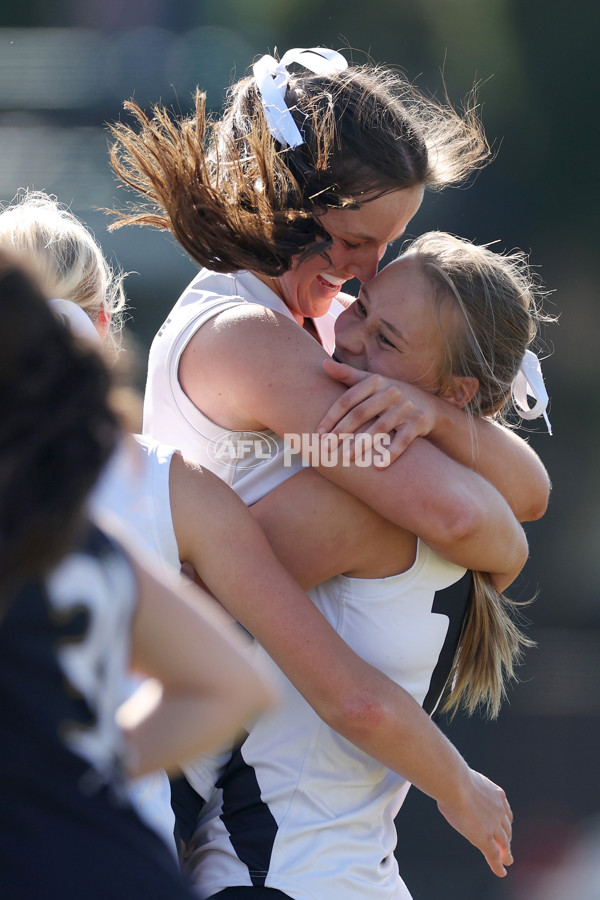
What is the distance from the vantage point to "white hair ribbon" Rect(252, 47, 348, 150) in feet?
5.11

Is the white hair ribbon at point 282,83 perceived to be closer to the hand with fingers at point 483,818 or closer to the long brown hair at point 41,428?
the long brown hair at point 41,428

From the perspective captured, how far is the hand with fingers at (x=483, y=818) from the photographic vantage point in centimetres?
145

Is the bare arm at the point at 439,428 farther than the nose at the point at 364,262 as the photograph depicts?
No

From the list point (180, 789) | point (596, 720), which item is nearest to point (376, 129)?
point (180, 789)

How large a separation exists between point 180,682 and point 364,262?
1054 millimetres

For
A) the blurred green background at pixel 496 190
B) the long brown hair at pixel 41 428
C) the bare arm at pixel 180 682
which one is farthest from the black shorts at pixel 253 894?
the blurred green background at pixel 496 190

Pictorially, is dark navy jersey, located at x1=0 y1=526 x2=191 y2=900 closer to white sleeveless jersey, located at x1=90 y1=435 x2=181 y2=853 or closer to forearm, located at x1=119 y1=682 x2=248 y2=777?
forearm, located at x1=119 y1=682 x2=248 y2=777

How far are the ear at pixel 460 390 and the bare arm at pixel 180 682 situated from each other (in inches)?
36.2

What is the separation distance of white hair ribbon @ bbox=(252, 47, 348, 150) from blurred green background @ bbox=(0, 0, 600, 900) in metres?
1.34

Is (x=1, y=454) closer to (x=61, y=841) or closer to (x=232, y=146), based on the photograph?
(x=61, y=841)

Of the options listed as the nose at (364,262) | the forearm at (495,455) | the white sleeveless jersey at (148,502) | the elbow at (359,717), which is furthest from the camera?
the nose at (364,262)

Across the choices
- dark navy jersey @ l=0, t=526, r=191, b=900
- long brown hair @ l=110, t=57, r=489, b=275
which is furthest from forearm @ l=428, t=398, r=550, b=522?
dark navy jersey @ l=0, t=526, r=191, b=900

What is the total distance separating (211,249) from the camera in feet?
5.14

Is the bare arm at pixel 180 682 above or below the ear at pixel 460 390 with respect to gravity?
above
